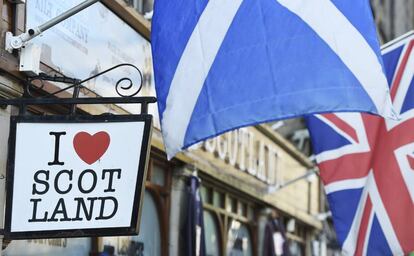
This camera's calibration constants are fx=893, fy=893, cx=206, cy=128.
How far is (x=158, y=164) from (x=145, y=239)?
965mm

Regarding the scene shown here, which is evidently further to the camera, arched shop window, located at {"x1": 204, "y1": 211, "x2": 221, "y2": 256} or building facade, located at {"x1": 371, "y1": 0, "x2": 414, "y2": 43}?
building facade, located at {"x1": 371, "y1": 0, "x2": 414, "y2": 43}

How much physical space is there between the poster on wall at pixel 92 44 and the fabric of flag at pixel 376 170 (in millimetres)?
2351

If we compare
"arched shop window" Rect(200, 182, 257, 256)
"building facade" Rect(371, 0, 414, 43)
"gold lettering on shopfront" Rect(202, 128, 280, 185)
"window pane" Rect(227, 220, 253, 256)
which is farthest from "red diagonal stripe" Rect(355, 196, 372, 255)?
"building facade" Rect(371, 0, 414, 43)

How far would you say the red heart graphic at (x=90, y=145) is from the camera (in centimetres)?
601

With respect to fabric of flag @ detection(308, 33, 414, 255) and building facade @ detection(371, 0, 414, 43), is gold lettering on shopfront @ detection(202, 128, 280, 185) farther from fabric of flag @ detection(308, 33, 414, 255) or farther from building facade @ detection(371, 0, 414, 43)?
building facade @ detection(371, 0, 414, 43)

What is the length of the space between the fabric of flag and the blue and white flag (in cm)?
232

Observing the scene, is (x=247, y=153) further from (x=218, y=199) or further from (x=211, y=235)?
(x=211, y=235)

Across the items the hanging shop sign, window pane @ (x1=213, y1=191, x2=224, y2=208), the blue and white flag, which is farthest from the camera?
window pane @ (x1=213, y1=191, x2=224, y2=208)

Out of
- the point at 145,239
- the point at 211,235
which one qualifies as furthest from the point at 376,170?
the point at 211,235

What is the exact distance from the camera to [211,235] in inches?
513

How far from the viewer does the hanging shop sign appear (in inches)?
234

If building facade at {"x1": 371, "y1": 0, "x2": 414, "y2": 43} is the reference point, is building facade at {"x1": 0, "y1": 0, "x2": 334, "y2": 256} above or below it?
below

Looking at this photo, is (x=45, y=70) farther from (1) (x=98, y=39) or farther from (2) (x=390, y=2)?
(2) (x=390, y=2)

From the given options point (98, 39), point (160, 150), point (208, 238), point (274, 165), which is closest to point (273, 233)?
point (274, 165)
